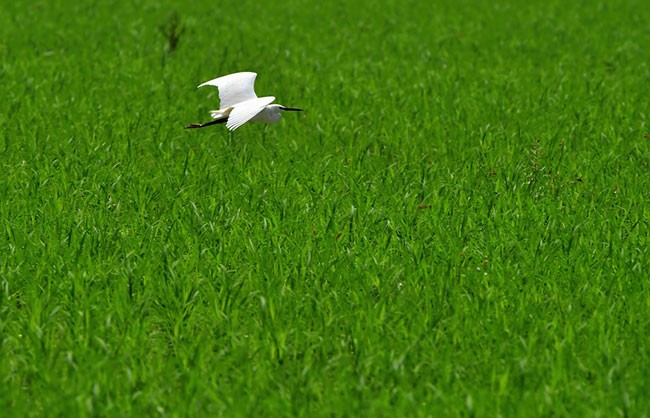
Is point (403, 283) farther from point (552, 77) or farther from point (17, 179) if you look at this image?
point (552, 77)

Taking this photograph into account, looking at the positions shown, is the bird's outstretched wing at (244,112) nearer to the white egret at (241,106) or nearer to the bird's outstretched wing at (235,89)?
the white egret at (241,106)

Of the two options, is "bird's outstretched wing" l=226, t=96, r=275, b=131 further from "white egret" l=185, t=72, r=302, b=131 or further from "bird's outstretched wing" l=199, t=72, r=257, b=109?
"bird's outstretched wing" l=199, t=72, r=257, b=109

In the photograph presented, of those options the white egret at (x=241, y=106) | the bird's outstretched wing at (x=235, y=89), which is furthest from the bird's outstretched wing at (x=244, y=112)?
the bird's outstretched wing at (x=235, y=89)

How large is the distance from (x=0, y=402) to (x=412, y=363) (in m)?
1.66

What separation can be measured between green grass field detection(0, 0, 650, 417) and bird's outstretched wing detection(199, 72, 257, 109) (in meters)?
0.48

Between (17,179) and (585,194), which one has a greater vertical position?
(17,179)

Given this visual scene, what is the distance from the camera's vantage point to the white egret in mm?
6301

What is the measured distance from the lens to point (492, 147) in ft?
25.3

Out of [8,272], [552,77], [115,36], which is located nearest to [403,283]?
[8,272]

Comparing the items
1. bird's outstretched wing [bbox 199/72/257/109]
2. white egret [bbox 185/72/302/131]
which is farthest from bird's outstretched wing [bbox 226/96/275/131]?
bird's outstretched wing [bbox 199/72/257/109]

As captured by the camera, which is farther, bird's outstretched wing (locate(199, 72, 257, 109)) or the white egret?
bird's outstretched wing (locate(199, 72, 257, 109))

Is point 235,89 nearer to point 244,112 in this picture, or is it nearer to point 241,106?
point 241,106

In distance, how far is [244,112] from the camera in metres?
6.34

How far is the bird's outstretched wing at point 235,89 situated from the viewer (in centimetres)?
712
